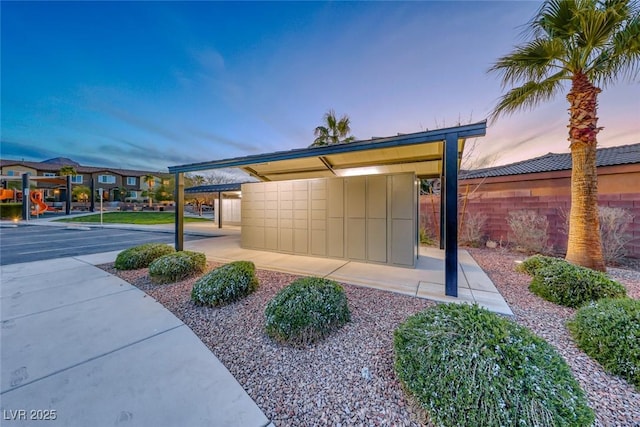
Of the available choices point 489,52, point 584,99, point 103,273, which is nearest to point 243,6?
point 489,52

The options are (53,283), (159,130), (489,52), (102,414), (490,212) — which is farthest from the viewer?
(159,130)

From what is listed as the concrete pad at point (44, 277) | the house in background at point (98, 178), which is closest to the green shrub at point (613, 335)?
the concrete pad at point (44, 277)

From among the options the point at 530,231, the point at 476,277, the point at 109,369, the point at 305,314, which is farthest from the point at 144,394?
the point at 530,231

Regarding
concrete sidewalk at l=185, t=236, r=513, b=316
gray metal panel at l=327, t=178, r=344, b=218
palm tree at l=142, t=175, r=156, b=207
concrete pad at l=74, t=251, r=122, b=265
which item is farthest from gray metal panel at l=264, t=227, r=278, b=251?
palm tree at l=142, t=175, r=156, b=207

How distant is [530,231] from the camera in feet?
23.2

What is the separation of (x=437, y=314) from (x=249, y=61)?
10.3 meters

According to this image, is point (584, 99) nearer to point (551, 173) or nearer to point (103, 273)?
point (551, 173)

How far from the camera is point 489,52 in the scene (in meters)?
6.29

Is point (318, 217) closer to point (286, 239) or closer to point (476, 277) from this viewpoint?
point (286, 239)

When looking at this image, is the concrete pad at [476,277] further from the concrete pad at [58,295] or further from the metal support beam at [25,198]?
the metal support beam at [25,198]

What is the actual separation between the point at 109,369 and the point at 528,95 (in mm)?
8328

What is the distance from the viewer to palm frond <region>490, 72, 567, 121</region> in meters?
5.05

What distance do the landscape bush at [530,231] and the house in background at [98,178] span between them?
38.2 m

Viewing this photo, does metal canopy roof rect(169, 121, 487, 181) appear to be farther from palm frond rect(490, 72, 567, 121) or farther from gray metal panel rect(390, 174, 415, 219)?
palm frond rect(490, 72, 567, 121)
